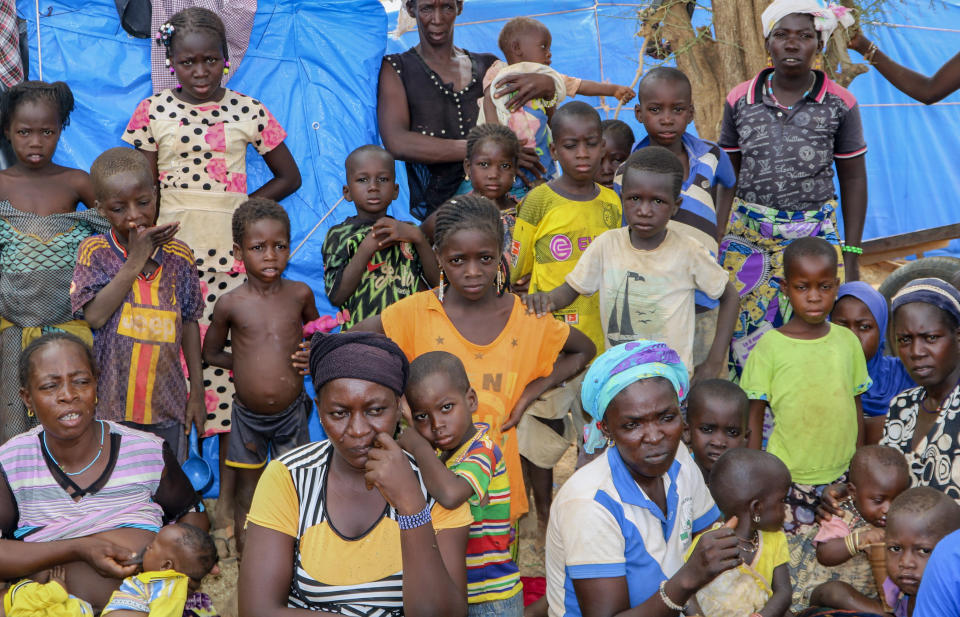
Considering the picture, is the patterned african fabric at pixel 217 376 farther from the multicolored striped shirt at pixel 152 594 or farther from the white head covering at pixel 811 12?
the white head covering at pixel 811 12

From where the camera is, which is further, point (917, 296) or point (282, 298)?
point (282, 298)

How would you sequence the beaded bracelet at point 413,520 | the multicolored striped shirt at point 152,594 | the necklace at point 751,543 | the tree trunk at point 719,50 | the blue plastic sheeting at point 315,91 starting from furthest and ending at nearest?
the tree trunk at point 719,50 → the blue plastic sheeting at point 315,91 → the necklace at point 751,543 → the multicolored striped shirt at point 152,594 → the beaded bracelet at point 413,520

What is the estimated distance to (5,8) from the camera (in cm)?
495

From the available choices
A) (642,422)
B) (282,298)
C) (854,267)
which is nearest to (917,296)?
(854,267)

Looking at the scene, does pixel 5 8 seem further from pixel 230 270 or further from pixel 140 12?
pixel 230 270

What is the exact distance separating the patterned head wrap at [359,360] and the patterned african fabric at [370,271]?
1.61 metres

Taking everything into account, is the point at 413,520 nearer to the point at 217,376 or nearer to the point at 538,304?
the point at 538,304

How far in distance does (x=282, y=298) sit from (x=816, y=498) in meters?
2.52

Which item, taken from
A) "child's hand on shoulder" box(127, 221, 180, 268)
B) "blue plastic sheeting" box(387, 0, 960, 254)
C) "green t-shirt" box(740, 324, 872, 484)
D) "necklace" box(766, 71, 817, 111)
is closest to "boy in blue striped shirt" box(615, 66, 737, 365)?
"necklace" box(766, 71, 817, 111)

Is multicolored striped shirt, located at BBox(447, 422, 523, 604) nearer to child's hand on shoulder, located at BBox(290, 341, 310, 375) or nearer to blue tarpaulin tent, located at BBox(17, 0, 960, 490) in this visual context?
child's hand on shoulder, located at BBox(290, 341, 310, 375)

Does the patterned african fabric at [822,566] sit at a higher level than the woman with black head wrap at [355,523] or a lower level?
lower

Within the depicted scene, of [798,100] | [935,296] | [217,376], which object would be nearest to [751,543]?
[935,296]

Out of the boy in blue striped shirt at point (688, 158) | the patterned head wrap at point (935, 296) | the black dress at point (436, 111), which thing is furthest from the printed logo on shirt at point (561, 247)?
the patterned head wrap at point (935, 296)

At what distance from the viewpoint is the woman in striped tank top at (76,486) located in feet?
10.2
